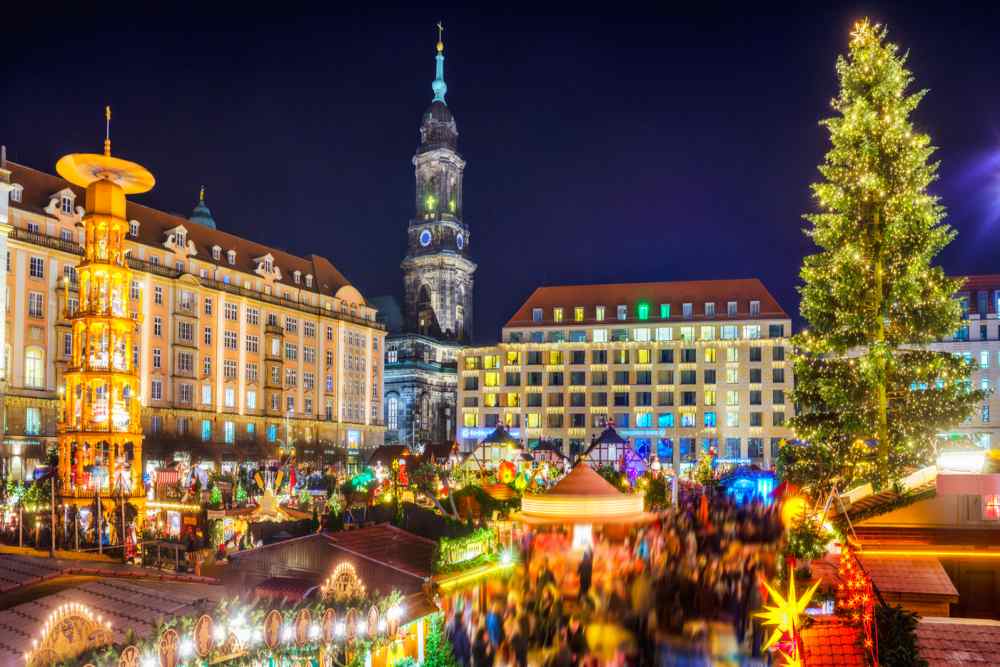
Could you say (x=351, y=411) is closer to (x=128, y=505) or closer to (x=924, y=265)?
(x=128, y=505)

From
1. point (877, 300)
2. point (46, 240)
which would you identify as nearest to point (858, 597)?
point (877, 300)

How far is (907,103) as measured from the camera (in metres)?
23.3

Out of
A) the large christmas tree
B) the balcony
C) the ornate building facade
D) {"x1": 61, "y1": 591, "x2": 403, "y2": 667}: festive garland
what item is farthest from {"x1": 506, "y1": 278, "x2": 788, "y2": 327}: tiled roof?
{"x1": 61, "y1": 591, "x2": 403, "y2": 667}: festive garland

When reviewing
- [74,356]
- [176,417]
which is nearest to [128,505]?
[74,356]

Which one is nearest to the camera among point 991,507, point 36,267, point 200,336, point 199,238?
point 991,507

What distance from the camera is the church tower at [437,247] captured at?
4941 inches

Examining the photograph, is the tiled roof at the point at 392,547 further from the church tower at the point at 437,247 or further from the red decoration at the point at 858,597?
the church tower at the point at 437,247

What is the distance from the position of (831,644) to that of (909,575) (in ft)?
13.9

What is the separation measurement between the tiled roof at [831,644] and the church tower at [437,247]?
114m

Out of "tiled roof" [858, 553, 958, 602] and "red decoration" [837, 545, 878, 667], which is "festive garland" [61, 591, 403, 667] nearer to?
"red decoration" [837, 545, 878, 667]

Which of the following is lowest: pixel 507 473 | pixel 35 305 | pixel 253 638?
pixel 507 473

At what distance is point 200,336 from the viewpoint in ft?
233

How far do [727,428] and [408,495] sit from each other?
6707cm

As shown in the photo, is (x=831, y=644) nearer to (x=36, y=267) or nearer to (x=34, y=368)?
(x=34, y=368)
